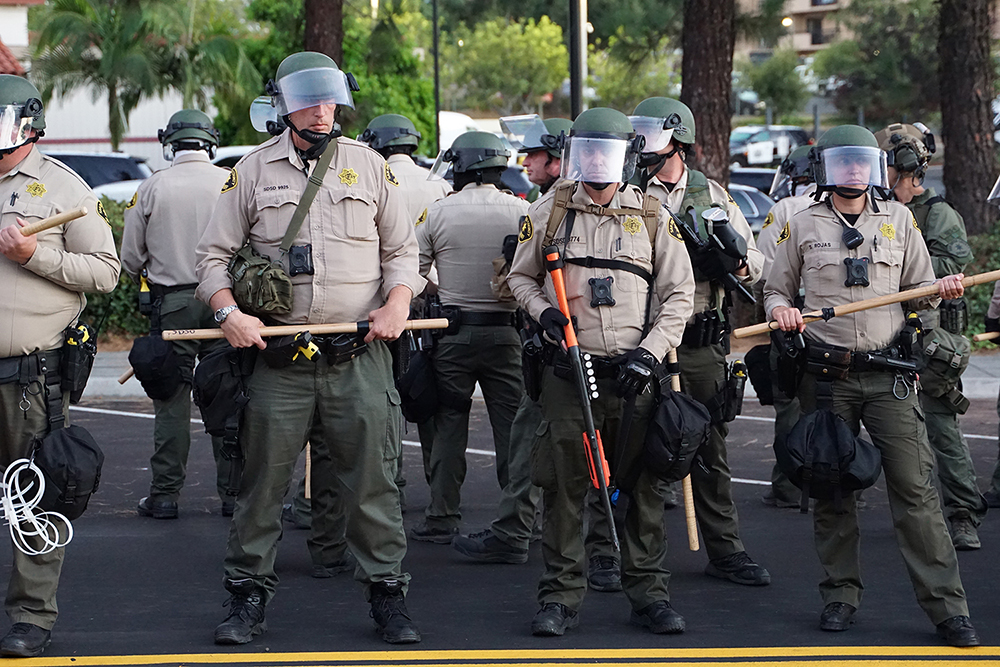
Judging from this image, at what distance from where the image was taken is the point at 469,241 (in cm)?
687

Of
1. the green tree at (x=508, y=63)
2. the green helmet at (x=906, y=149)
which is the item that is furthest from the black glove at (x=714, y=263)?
the green tree at (x=508, y=63)

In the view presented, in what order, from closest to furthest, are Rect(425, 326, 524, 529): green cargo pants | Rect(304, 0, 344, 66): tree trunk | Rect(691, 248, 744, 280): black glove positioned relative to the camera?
Rect(691, 248, 744, 280): black glove, Rect(425, 326, 524, 529): green cargo pants, Rect(304, 0, 344, 66): tree trunk

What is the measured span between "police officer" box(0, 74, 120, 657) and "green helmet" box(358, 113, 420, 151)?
350 centimetres

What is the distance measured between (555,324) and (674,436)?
2.08 ft

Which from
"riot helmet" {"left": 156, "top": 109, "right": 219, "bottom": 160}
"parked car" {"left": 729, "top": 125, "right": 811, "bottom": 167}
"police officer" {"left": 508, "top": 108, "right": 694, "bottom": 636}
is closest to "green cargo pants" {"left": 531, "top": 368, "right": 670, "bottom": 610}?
"police officer" {"left": 508, "top": 108, "right": 694, "bottom": 636}

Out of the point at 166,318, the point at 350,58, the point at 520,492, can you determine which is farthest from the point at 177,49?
the point at 520,492

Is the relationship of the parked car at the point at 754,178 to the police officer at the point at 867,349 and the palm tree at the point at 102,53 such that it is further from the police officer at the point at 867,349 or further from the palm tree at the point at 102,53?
the police officer at the point at 867,349

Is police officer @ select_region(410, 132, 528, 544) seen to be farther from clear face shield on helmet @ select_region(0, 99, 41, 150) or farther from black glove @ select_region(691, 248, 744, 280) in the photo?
clear face shield on helmet @ select_region(0, 99, 41, 150)

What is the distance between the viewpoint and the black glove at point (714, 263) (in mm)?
6121

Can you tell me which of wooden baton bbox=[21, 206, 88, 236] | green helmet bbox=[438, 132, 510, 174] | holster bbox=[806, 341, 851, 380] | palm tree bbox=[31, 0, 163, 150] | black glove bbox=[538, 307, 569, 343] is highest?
palm tree bbox=[31, 0, 163, 150]

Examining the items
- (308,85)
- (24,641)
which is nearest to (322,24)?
(308,85)

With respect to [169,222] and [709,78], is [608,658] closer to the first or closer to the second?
[169,222]

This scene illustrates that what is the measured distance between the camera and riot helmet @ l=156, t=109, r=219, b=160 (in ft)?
25.7

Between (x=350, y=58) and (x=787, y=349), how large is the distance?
22.2 m
